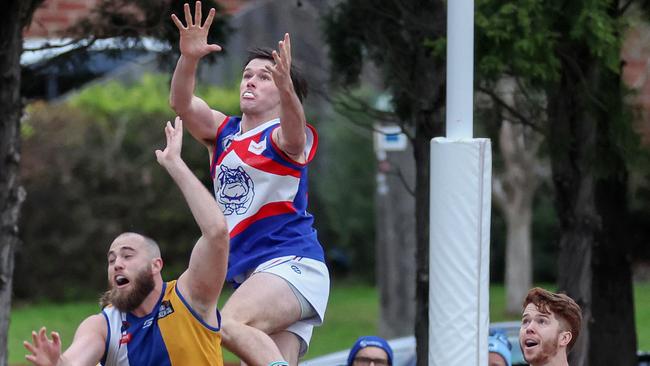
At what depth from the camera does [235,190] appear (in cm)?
574

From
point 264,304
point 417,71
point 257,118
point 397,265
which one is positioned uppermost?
point 417,71

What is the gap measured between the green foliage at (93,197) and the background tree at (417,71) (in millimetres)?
10920

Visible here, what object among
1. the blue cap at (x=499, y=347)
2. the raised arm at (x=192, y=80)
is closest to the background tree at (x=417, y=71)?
the blue cap at (x=499, y=347)

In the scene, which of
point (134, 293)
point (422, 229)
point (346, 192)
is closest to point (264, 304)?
point (134, 293)

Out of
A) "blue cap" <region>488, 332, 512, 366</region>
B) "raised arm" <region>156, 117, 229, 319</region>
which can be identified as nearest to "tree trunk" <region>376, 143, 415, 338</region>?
"blue cap" <region>488, 332, 512, 366</region>

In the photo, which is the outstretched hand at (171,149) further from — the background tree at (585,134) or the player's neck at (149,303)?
the background tree at (585,134)

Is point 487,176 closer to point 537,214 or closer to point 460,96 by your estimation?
point 460,96

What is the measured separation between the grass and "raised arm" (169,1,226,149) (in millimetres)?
8039

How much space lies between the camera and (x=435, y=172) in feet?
15.9

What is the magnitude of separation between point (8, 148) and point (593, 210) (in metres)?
3.90

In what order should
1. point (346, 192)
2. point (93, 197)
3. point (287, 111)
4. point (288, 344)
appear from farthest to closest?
1. point (346, 192)
2. point (93, 197)
3. point (288, 344)
4. point (287, 111)

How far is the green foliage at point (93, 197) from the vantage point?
65.4ft

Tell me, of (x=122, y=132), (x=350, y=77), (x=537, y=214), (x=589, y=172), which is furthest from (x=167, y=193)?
(x=589, y=172)

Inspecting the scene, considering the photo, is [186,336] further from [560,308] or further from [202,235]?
[560,308]
